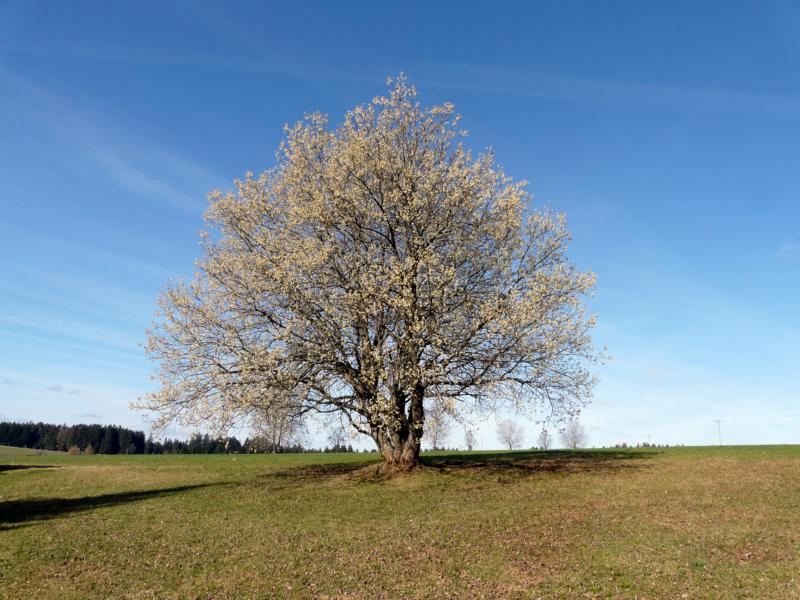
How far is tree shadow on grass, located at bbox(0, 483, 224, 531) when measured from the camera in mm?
26188

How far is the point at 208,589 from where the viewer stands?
50.8 ft

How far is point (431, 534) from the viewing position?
19688mm

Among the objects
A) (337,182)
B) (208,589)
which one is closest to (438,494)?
(208,589)

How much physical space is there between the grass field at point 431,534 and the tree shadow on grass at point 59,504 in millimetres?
169

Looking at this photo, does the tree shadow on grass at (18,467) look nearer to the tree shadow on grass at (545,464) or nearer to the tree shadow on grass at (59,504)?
the tree shadow on grass at (59,504)

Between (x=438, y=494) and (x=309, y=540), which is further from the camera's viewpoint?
(x=438, y=494)

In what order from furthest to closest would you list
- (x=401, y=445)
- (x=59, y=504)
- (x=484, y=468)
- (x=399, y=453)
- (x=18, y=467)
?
(x=18, y=467)
(x=484, y=468)
(x=401, y=445)
(x=399, y=453)
(x=59, y=504)

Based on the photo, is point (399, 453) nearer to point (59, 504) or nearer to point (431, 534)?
point (431, 534)

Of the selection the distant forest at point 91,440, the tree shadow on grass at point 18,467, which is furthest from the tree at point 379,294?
the distant forest at point 91,440

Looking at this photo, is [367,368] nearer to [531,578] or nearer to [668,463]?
[531,578]

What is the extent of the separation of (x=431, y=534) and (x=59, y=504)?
21912 mm

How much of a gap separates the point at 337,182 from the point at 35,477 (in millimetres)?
31246

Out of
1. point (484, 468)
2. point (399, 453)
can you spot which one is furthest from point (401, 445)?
point (484, 468)

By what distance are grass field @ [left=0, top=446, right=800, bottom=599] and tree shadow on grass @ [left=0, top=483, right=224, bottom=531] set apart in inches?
6.6
